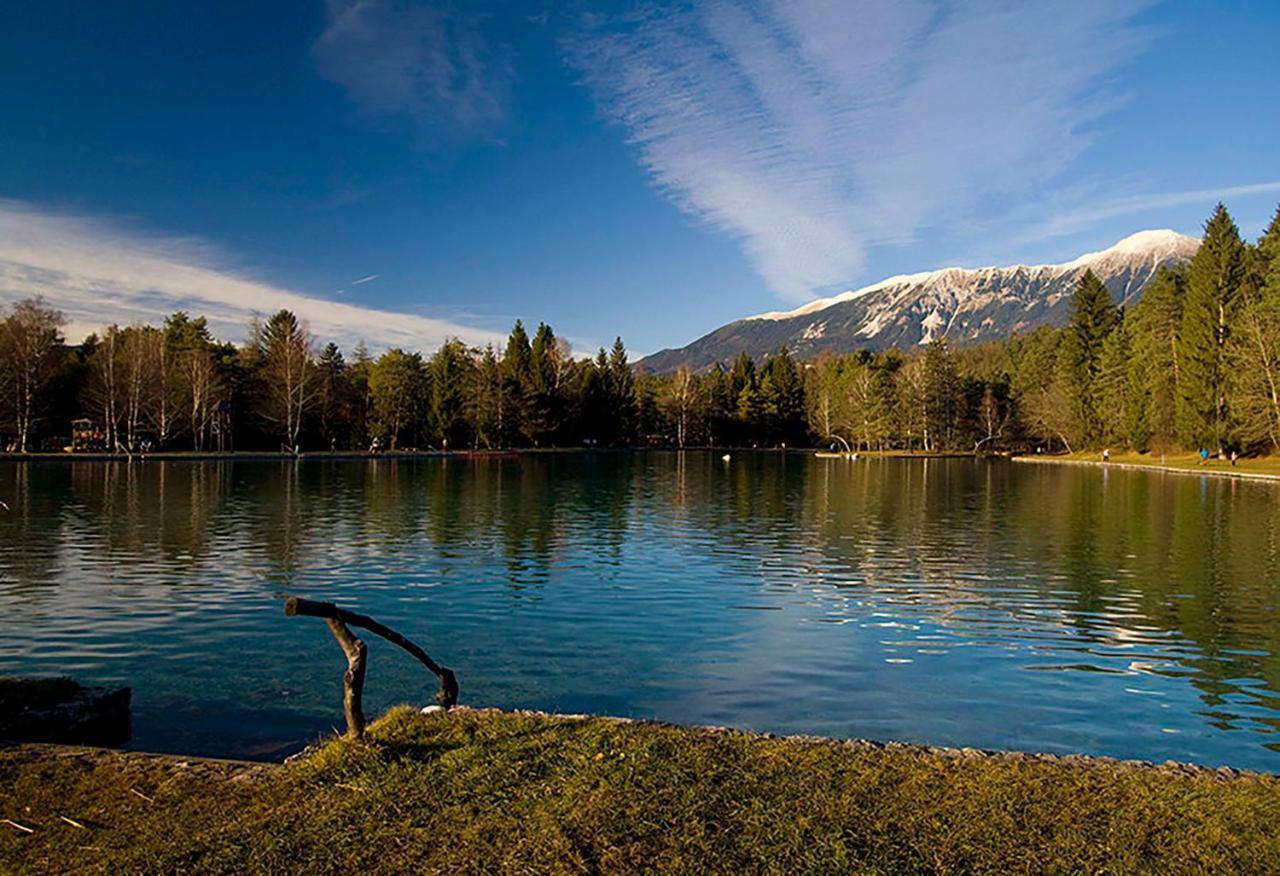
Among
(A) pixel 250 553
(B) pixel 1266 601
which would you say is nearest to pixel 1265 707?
(B) pixel 1266 601

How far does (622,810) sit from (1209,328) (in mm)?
75706

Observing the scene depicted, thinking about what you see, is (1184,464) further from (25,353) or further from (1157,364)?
(25,353)

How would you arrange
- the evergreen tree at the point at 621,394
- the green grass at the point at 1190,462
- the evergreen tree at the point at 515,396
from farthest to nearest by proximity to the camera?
1. the evergreen tree at the point at 621,394
2. the evergreen tree at the point at 515,396
3. the green grass at the point at 1190,462

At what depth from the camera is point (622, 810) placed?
544 cm

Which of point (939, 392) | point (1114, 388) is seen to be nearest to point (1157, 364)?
point (1114, 388)

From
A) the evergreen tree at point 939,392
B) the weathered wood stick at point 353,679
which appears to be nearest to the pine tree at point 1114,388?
the evergreen tree at point 939,392

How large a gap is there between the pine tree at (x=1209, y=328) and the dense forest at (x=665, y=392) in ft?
0.47

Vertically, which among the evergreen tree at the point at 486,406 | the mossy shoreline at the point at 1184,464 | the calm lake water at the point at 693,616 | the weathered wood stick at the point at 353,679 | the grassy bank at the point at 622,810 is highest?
the evergreen tree at the point at 486,406

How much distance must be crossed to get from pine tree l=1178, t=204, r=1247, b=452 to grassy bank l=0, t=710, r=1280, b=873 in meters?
70.2

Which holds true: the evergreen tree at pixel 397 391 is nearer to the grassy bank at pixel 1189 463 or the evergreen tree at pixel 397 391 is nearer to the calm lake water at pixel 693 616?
the calm lake water at pixel 693 616

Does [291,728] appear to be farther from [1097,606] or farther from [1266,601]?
[1266,601]

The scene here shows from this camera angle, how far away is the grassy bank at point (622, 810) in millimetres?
4852

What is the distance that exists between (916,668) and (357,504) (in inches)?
1055

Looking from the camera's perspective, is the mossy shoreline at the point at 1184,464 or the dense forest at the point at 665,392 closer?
the mossy shoreline at the point at 1184,464
